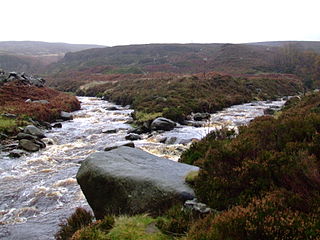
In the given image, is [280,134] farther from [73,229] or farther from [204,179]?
[73,229]

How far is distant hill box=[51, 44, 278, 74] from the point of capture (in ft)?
309

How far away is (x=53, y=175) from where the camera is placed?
12.8 meters

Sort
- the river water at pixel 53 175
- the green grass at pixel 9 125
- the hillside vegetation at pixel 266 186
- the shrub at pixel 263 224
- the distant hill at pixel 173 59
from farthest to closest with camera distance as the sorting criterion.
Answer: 1. the distant hill at pixel 173 59
2. the green grass at pixel 9 125
3. the river water at pixel 53 175
4. the hillside vegetation at pixel 266 186
5. the shrub at pixel 263 224

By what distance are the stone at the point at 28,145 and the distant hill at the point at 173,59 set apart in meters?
53.2

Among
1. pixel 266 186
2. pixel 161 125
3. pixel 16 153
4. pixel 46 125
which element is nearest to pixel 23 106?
pixel 46 125

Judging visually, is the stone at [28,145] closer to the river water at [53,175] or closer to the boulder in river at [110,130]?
the river water at [53,175]

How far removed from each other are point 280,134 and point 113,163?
486cm

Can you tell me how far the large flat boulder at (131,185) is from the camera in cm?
689

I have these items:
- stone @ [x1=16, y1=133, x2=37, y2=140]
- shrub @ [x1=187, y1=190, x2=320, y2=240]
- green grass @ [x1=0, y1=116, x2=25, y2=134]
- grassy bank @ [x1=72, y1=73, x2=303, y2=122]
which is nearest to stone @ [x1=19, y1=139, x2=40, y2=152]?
stone @ [x1=16, y1=133, x2=37, y2=140]

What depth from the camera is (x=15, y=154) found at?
15.7m

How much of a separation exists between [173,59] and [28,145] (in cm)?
10674

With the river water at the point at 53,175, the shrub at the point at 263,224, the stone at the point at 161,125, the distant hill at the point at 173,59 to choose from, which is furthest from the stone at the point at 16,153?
the distant hill at the point at 173,59

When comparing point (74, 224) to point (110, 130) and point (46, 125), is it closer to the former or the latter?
point (110, 130)

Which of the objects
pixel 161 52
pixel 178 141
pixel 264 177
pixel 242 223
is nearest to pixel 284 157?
pixel 264 177
